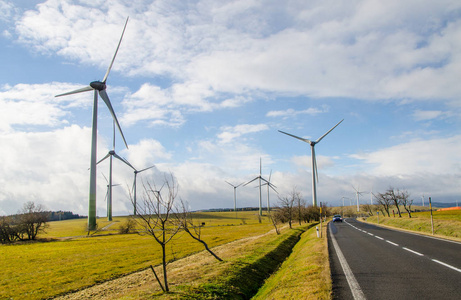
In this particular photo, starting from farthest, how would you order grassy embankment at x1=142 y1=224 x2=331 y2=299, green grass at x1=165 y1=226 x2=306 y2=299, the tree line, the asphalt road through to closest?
1. the tree line
2. green grass at x1=165 y1=226 x2=306 y2=299
3. grassy embankment at x1=142 y1=224 x2=331 y2=299
4. the asphalt road

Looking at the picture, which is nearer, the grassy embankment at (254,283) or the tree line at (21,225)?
the grassy embankment at (254,283)

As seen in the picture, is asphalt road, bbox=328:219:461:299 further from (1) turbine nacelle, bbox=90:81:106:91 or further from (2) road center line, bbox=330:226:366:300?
(1) turbine nacelle, bbox=90:81:106:91

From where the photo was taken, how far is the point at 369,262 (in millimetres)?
14711

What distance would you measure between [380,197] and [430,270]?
84475 millimetres

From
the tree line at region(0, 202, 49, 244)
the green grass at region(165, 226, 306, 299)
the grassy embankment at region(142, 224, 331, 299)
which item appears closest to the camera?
the grassy embankment at region(142, 224, 331, 299)

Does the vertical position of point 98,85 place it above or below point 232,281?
above

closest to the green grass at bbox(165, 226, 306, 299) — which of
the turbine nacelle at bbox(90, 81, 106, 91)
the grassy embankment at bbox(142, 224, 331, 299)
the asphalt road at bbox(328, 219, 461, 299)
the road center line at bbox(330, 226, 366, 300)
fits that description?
the grassy embankment at bbox(142, 224, 331, 299)

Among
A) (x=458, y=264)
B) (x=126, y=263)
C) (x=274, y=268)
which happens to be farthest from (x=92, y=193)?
(x=458, y=264)

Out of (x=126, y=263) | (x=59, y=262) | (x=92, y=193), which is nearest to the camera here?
(x=126, y=263)

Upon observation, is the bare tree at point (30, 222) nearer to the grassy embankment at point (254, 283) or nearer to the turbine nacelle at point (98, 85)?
the turbine nacelle at point (98, 85)

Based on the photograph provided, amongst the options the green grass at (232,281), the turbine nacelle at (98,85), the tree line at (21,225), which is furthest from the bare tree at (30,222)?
the green grass at (232,281)

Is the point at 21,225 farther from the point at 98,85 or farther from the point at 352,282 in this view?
the point at 352,282

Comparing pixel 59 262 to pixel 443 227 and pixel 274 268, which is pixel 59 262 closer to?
pixel 274 268

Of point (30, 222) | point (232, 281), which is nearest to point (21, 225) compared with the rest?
point (30, 222)
